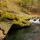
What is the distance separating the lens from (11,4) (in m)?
2.11

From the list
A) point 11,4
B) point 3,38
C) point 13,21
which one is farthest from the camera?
point 11,4

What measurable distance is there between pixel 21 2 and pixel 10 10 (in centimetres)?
23

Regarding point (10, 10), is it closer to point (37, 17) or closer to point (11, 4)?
point (11, 4)

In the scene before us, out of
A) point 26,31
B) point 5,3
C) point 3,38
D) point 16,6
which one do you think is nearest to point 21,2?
point 16,6

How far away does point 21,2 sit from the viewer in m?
2.15

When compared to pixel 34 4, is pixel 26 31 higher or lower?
lower

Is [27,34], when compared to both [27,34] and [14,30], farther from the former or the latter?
[14,30]

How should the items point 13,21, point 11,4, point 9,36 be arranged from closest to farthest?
point 9,36, point 13,21, point 11,4

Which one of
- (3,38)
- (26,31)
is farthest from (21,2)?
(3,38)

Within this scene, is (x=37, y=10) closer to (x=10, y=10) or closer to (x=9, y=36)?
(x=10, y=10)

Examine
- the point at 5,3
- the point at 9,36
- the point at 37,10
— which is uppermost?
the point at 5,3

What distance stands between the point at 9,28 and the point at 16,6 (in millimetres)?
426

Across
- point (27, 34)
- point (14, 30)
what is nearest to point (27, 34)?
point (27, 34)

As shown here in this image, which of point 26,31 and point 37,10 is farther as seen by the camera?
point 37,10
